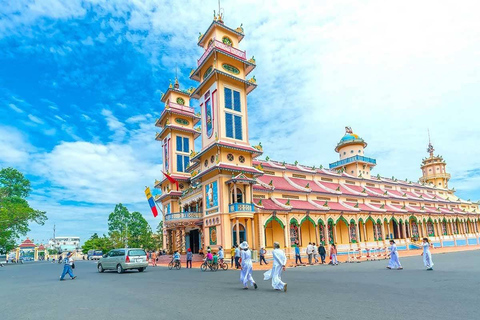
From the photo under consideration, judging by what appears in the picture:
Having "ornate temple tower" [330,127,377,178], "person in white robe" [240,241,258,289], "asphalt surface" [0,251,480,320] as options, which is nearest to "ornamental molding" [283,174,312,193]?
"ornate temple tower" [330,127,377,178]

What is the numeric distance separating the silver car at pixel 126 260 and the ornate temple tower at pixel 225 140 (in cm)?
843

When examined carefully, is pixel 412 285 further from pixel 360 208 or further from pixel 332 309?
pixel 360 208

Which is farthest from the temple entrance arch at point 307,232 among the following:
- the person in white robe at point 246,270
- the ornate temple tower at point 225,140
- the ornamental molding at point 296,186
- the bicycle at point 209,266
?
the person in white robe at point 246,270

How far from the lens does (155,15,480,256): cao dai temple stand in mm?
29328

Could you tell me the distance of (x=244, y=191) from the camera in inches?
1160

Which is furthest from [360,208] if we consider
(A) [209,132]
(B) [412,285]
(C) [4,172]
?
Answer: (C) [4,172]

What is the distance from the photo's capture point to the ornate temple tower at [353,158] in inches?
2109

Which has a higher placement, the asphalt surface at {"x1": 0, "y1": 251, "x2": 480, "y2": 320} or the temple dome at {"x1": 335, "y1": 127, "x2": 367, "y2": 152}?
the temple dome at {"x1": 335, "y1": 127, "x2": 367, "y2": 152}

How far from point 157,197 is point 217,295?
36.7 metres

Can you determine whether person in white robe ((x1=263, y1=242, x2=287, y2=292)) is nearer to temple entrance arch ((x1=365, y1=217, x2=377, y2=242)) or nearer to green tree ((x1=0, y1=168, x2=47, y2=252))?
temple entrance arch ((x1=365, y1=217, x2=377, y2=242))

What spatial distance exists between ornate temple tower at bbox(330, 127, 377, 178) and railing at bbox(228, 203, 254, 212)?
30601 mm

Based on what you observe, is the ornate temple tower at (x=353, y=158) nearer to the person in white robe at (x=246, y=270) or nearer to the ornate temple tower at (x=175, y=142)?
the ornate temple tower at (x=175, y=142)

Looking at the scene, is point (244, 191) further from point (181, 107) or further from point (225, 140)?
point (181, 107)

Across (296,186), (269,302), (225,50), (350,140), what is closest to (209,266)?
(269,302)
